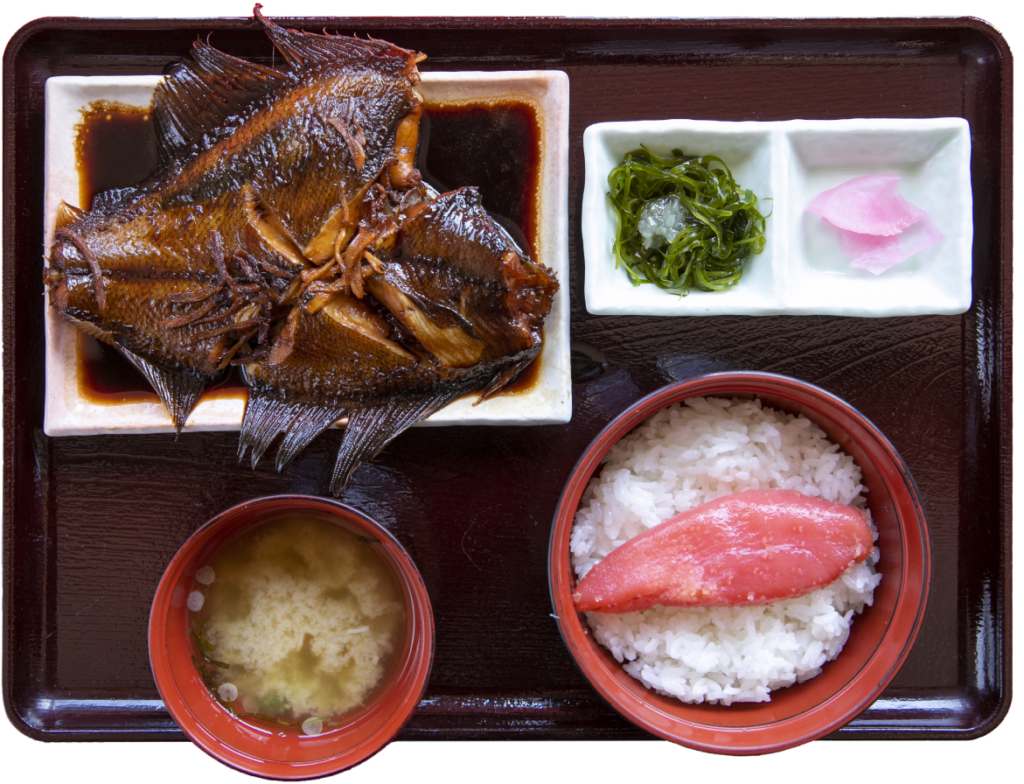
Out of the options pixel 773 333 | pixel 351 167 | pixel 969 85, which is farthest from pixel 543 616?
pixel 969 85

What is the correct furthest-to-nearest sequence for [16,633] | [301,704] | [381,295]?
[16,633], [301,704], [381,295]

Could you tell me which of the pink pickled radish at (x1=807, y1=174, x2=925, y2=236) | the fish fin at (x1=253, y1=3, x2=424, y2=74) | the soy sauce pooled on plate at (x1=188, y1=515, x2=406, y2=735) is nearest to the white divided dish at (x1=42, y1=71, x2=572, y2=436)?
the fish fin at (x1=253, y1=3, x2=424, y2=74)

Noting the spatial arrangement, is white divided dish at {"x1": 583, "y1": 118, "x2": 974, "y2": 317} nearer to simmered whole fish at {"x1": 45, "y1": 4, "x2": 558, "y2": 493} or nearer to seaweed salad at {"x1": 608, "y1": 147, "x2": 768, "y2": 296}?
seaweed salad at {"x1": 608, "y1": 147, "x2": 768, "y2": 296}

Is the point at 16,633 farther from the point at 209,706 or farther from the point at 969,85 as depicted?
the point at 969,85

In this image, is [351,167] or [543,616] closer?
[351,167]

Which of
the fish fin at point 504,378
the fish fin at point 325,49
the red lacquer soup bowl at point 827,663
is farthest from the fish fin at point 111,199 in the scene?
the red lacquer soup bowl at point 827,663

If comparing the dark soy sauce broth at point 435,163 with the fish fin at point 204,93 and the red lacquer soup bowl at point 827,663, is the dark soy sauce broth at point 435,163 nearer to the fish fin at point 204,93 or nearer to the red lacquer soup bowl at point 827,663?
the fish fin at point 204,93
